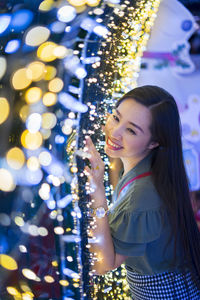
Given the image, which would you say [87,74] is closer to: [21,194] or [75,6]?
[75,6]

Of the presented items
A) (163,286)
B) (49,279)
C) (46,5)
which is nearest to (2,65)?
(46,5)

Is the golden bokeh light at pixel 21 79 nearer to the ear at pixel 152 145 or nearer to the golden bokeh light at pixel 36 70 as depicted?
the golden bokeh light at pixel 36 70

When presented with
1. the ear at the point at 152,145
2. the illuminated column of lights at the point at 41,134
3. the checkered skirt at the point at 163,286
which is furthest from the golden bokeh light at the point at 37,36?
the checkered skirt at the point at 163,286

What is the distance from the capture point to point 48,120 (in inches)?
20.6

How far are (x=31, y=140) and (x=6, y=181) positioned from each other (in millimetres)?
76

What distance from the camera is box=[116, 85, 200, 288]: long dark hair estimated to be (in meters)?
0.74

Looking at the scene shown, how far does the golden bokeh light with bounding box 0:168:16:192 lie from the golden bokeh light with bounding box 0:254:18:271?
115 mm

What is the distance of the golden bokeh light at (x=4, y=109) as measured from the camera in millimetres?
526

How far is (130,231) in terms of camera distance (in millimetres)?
689

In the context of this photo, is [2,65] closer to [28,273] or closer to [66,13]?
[66,13]

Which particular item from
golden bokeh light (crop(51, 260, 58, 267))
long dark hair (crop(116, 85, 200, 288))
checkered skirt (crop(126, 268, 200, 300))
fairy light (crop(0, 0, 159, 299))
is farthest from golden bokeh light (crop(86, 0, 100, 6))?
checkered skirt (crop(126, 268, 200, 300))

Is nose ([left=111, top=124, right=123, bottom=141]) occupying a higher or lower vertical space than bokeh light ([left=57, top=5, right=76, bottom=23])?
lower

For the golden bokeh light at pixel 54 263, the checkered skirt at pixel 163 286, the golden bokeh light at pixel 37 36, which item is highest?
the golden bokeh light at pixel 37 36

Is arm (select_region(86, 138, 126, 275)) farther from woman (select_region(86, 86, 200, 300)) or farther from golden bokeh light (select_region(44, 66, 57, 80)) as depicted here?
golden bokeh light (select_region(44, 66, 57, 80))
